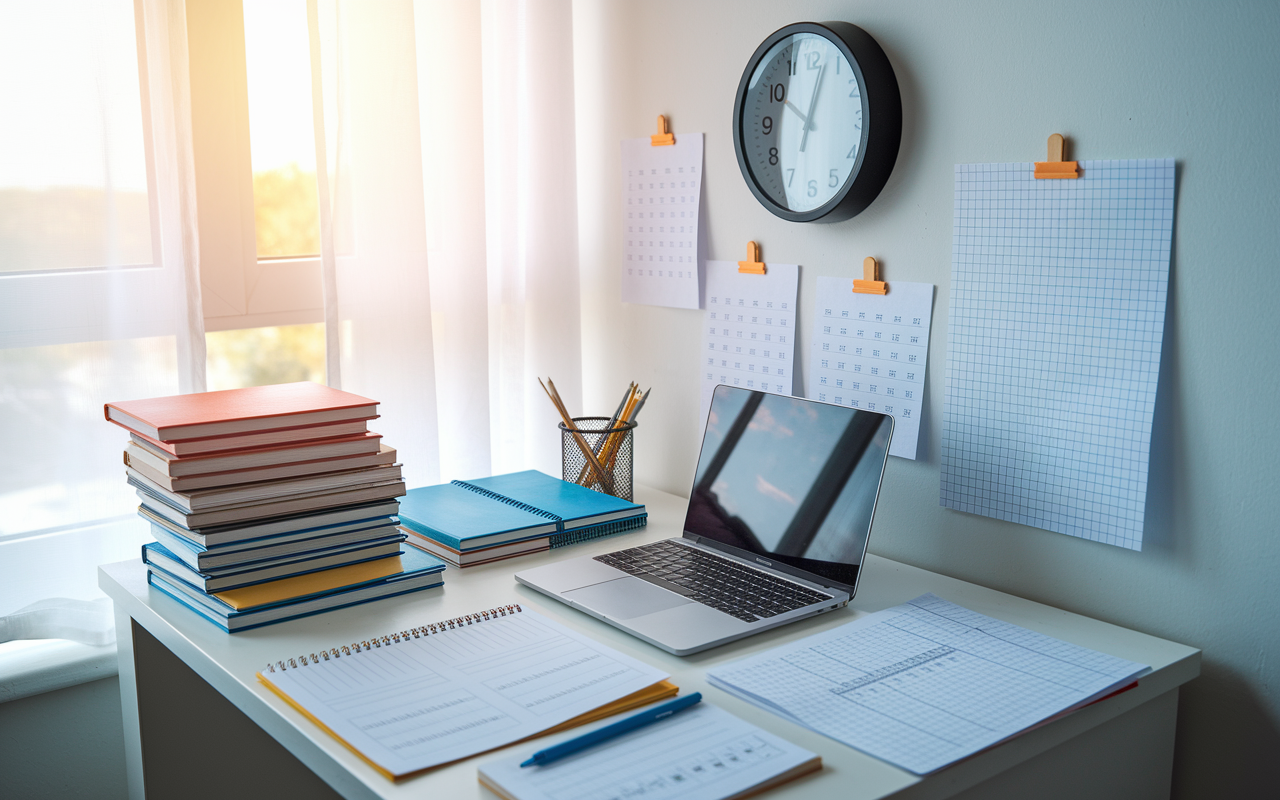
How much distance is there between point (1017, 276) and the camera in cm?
115

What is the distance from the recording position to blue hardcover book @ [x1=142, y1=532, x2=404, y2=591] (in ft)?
3.57

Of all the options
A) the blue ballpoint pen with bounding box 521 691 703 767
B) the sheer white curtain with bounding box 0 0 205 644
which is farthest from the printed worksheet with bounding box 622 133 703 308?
the blue ballpoint pen with bounding box 521 691 703 767

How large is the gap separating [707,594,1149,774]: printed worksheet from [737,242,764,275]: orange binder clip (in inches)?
23.3

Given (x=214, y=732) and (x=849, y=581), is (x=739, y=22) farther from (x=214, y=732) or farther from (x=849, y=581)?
(x=214, y=732)

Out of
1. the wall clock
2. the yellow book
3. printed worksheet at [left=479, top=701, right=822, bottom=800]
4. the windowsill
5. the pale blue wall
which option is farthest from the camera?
the windowsill

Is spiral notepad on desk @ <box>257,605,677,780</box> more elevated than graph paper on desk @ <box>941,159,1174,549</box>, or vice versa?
graph paper on desk @ <box>941,159,1174,549</box>

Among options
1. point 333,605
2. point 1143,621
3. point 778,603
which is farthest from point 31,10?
point 1143,621

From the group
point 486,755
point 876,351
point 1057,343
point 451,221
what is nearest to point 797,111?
point 876,351

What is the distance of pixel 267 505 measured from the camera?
112cm

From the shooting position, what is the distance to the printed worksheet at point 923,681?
0.83 m

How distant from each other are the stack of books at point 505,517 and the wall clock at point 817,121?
0.50 metres

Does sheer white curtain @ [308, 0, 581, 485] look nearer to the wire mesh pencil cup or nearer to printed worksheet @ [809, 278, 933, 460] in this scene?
the wire mesh pencil cup

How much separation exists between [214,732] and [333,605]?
1.02 ft

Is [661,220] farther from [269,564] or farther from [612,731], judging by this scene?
[612,731]
